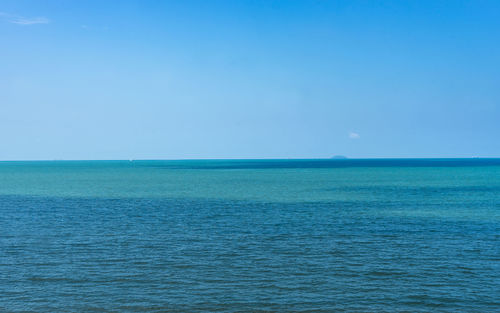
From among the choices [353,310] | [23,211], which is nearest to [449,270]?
[353,310]

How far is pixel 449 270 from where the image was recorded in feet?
109

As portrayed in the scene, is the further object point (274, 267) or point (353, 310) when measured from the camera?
A: point (274, 267)

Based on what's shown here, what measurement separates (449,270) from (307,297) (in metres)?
11.5

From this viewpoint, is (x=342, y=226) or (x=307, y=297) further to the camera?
(x=342, y=226)

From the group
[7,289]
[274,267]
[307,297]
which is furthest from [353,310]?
[7,289]

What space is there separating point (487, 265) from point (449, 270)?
3293 millimetres

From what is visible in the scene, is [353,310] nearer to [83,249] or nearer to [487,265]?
[487,265]

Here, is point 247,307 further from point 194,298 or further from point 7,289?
point 7,289

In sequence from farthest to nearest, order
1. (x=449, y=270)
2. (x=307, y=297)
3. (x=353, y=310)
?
(x=449, y=270), (x=307, y=297), (x=353, y=310)

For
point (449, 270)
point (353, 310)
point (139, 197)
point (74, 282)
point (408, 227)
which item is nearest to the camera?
point (353, 310)

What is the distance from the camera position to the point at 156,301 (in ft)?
89.8

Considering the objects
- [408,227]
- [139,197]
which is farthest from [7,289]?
[139,197]

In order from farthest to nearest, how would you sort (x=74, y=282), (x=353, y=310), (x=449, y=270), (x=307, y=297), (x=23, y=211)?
(x=23, y=211) < (x=449, y=270) < (x=74, y=282) < (x=307, y=297) < (x=353, y=310)

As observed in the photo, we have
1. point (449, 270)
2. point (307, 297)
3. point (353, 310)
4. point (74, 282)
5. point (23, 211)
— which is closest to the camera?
point (353, 310)
